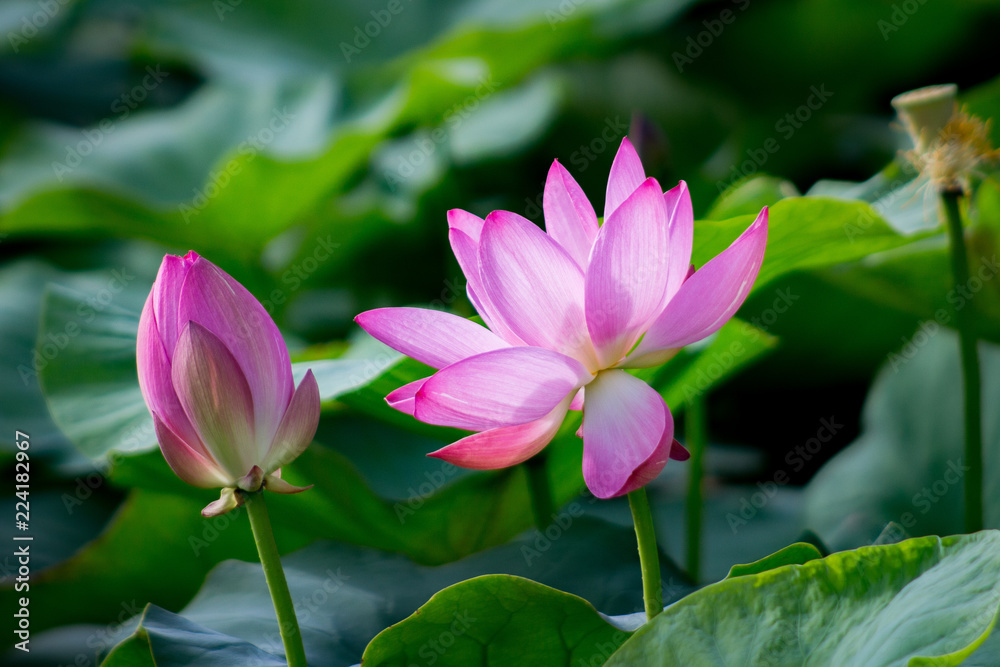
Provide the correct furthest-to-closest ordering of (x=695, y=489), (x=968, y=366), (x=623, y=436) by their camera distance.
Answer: (x=695, y=489)
(x=968, y=366)
(x=623, y=436)

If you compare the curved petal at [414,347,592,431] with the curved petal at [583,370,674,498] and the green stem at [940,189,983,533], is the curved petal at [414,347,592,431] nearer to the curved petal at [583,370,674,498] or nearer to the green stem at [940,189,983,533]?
the curved petal at [583,370,674,498]

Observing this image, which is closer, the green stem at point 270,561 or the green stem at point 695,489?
the green stem at point 270,561

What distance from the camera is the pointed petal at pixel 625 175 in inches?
14.9

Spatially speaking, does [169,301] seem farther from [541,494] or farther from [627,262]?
[541,494]

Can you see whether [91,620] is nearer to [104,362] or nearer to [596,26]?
[104,362]

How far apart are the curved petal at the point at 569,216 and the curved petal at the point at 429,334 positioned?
0.20ft

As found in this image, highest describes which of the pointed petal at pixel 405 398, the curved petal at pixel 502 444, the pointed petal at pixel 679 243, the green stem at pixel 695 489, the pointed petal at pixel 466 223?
the pointed petal at pixel 466 223

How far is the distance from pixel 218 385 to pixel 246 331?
24mm

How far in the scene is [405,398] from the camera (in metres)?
0.37

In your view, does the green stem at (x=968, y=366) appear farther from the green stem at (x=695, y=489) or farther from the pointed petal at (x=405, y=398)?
the pointed petal at (x=405, y=398)

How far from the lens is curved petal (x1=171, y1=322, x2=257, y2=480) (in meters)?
0.33

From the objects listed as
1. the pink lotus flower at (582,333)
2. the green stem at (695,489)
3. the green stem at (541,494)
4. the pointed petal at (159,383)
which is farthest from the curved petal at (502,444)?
the green stem at (695,489)

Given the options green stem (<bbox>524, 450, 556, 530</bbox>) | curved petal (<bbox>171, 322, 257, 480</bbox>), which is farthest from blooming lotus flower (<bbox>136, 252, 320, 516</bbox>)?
green stem (<bbox>524, 450, 556, 530</bbox>)

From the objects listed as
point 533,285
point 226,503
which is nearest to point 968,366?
point 533,285
